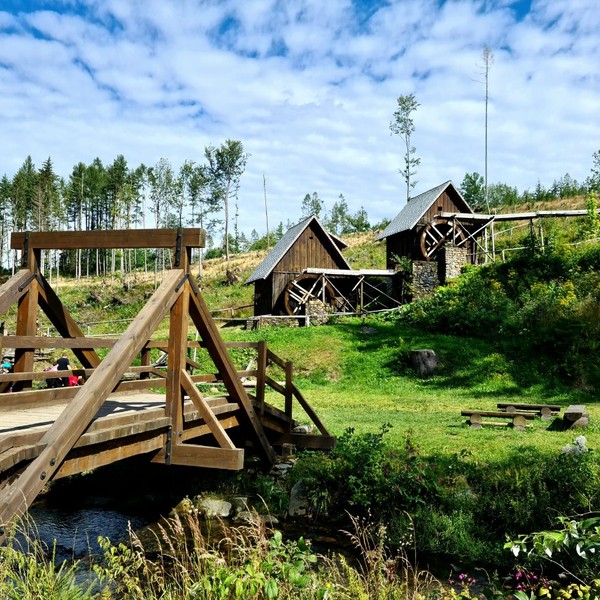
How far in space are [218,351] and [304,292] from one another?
930 inches

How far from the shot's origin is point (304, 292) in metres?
31.0

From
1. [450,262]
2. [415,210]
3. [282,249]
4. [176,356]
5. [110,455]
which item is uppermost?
[415,210]

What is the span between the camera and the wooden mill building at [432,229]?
104ft

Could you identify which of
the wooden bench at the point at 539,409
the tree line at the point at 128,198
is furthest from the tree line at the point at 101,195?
the wooden bench at the point at 539,409

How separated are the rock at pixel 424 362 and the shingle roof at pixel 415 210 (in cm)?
1355

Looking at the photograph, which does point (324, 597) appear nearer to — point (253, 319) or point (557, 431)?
point (557, 431)

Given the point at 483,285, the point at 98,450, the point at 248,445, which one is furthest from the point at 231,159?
the point at 98,450

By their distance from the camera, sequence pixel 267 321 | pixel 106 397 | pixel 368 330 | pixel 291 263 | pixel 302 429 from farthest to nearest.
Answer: pixel 291 263
pixel 267 321
pixel 368 330
pixel 302 429
pixel 106 397

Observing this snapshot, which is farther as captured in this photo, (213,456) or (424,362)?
(424,362)

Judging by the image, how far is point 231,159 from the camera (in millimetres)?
55750

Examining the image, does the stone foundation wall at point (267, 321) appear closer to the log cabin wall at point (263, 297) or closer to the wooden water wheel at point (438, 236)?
the log cabin wall at point (263, 297)

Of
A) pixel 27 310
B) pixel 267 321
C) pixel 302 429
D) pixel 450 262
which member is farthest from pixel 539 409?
pixel 450 262

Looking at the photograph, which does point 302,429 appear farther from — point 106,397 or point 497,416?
point 106,397

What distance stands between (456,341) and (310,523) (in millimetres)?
13931
